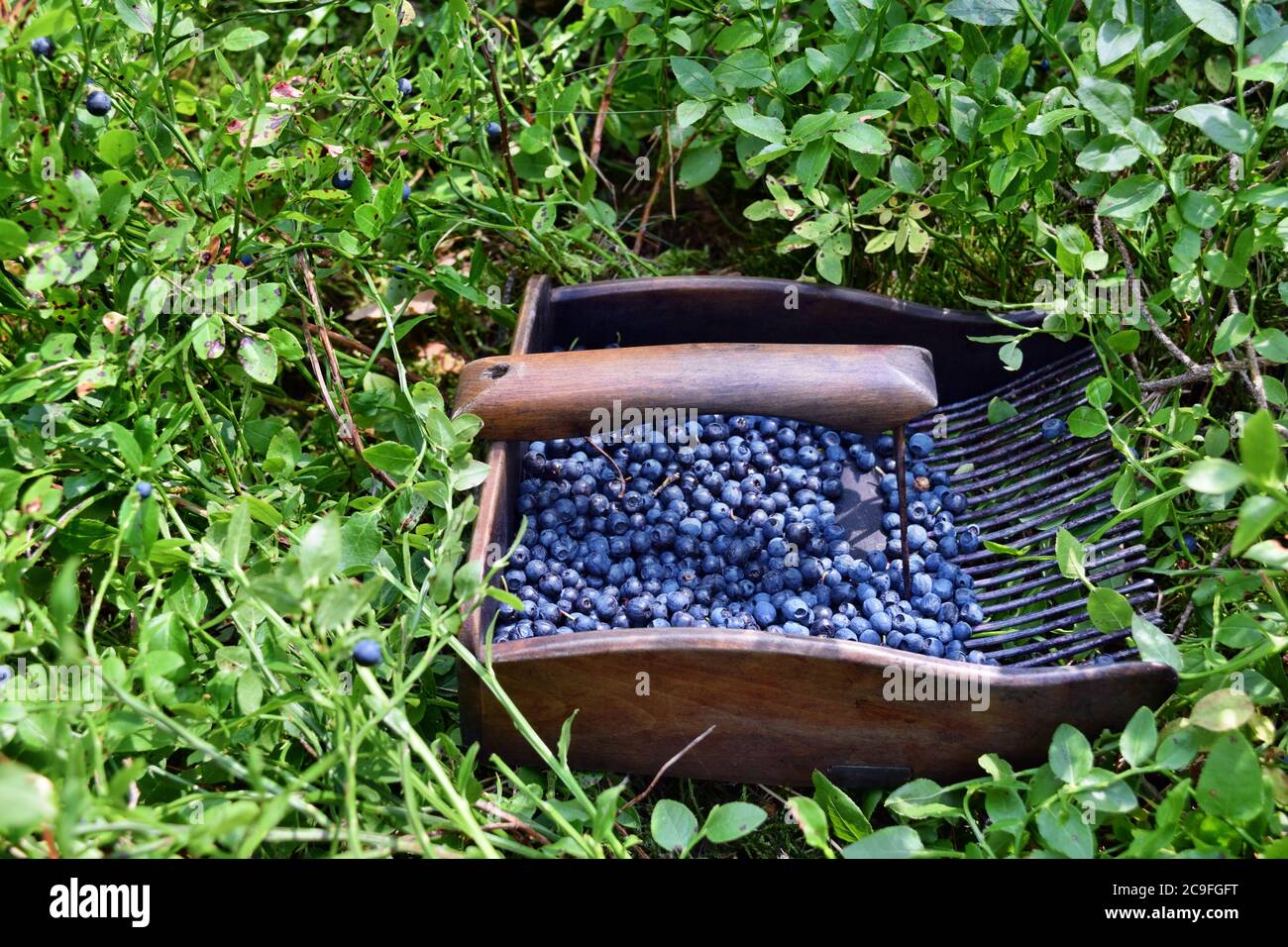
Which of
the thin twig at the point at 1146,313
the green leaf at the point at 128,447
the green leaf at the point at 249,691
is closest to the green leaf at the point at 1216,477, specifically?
the thin twig at the point at 1146,313

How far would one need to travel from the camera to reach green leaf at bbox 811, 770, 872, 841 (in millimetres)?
1368

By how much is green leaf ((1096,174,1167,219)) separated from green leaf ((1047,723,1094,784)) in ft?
2.32

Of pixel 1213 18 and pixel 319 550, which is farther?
pixel 1213 18

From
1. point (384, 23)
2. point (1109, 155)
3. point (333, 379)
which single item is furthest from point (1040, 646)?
point (384, 23)

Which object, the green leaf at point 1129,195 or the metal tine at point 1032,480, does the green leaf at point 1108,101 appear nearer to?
the green leaf at point 1129,195

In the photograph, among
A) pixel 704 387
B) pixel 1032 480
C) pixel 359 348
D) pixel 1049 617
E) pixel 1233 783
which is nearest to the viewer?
pixel 1233 783

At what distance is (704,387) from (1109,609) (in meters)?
0.62

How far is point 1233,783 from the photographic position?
115 centimetres

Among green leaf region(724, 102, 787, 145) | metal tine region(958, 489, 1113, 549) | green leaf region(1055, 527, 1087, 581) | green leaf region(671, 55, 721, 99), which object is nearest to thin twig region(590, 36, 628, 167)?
green leaf region(671, 55, 721, 99)

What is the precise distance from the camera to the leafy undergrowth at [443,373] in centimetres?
116

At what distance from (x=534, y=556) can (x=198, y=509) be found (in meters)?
0.49

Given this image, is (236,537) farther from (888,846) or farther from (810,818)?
(888,846)

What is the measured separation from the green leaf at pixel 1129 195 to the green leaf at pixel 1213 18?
0.63ft

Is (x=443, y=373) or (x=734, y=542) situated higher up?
(x=443, y=373)
